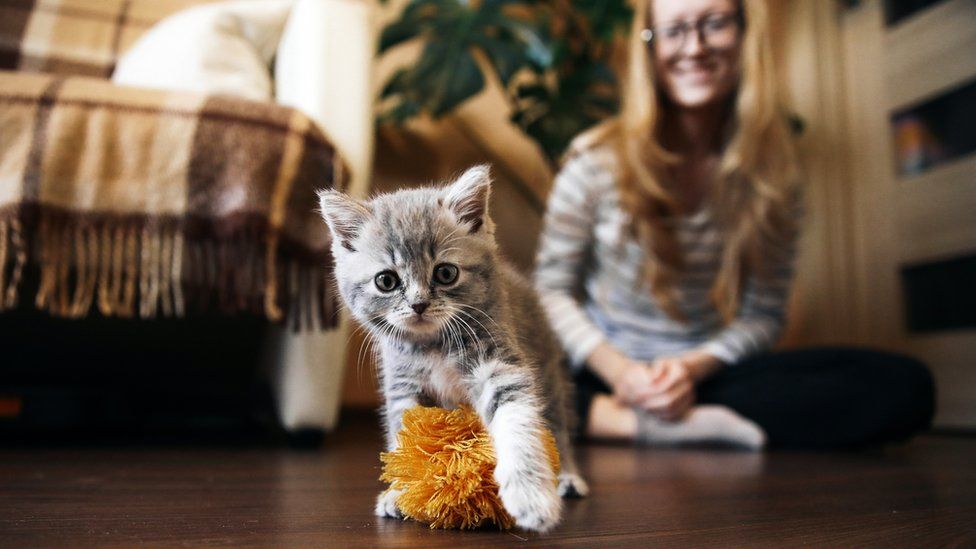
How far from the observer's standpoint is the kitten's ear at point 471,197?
26.0 inches

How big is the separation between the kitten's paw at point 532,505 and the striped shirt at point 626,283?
972 millimetres

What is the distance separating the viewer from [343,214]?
2.20ft

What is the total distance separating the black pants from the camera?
4.52 ft

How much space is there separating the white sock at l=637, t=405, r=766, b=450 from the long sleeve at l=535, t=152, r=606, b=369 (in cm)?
22

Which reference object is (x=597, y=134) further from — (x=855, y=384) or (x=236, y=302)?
(x=236, y=302)

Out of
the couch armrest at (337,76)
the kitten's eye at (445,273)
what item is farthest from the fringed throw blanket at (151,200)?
the kitten's eye at (445,273)

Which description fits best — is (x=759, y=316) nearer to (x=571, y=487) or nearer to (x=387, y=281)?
(x=571, y=487)

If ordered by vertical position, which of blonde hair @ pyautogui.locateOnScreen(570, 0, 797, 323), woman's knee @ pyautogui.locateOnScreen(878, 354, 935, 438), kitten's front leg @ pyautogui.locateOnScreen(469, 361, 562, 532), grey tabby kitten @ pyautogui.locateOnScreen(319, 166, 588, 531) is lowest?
woman's knee @ pyautogui.locateOnScreen(878, 354, 935, 438)

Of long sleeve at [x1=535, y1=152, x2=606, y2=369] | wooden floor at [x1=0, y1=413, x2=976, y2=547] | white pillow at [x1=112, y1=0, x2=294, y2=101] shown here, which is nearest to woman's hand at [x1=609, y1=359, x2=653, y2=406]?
long sleeve at [x1=535, y1=152, x2=606, y2=369]

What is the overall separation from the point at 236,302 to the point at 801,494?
0.91 meters

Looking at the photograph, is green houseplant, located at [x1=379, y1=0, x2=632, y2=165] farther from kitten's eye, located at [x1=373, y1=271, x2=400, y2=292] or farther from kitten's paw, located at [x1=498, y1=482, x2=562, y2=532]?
kitten's paw, located at [x1=498, y1=482, x2=562, y2=532]

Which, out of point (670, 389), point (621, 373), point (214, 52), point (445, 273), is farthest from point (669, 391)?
point (214, 52)

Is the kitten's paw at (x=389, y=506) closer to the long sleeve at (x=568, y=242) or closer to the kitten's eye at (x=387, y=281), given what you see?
the kitten's eye at (x=387, y=281)

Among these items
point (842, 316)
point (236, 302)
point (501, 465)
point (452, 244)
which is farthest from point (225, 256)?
point (842, 316)
